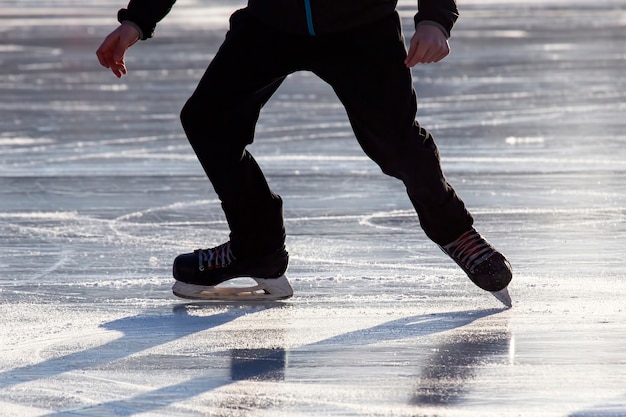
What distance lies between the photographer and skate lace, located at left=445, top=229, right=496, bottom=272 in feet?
18.2

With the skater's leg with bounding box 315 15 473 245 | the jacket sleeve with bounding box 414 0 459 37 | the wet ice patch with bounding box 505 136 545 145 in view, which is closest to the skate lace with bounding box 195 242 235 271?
the skater's leg with bounding box 315 15 473 245

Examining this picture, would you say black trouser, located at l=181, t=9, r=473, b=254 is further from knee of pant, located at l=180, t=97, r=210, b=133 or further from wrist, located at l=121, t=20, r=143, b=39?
wrist, located at l=121, t=20, r=143, b=39

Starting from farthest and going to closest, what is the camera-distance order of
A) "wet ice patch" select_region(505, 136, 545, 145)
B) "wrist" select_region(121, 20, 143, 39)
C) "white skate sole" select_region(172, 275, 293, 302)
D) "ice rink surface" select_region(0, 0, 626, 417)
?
"wet ice patch" select_region(505, 136, 545, 145) → "white skate sole" select_region(172, 275, 293, 302) → "wrist" select_region(121, 20, 143, 39) → "ice rink surface" select_region(0, 0, 626, 417)

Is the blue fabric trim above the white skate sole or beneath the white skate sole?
above

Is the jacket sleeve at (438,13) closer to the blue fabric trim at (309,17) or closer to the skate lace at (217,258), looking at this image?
the blue fabric trim at (309,17)

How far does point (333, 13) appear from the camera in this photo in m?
5.33

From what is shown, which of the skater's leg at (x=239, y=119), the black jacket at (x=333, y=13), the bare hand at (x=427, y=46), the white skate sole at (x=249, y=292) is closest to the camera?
the bare hand at (x=427, y=46)

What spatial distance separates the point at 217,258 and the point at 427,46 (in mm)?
1176

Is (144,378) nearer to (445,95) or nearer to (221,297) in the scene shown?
(221,297)

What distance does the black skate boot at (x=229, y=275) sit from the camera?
5.76m

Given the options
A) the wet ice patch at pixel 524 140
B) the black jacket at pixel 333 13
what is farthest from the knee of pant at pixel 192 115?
the wet ice patch at pixel 524 140

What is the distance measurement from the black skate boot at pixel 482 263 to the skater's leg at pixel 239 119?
2.23 feet

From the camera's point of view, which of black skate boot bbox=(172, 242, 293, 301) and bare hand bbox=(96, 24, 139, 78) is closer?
bare hand bbox=(96, 24, 139, 78)

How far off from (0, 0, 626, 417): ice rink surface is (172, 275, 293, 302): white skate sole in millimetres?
54
